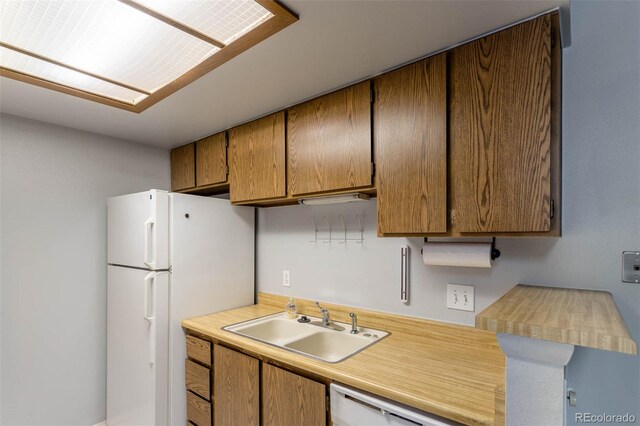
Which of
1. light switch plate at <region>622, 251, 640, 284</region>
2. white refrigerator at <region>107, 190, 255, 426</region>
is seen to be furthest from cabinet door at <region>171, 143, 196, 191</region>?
light switch plate at <region>622, 251, 640, 284</region>

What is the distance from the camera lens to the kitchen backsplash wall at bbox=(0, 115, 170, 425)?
6.96 feet

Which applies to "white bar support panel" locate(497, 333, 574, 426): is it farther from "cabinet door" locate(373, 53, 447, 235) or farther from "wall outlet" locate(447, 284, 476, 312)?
"wall outlet" locate(447, 284, 476, 312)

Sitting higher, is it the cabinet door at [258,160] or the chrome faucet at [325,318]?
the cabinet door at [258,160]

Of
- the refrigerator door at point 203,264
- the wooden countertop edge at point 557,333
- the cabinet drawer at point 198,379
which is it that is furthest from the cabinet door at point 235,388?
the wooden countertop edge at point 557,333

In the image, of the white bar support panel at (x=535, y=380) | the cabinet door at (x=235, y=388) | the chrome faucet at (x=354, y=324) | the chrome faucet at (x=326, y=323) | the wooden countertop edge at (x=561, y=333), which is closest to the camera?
the wooden countertop edge at (x=561, y=333)

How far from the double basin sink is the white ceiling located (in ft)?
4.43

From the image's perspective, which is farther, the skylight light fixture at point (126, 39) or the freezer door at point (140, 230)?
the freezer door at point (140, 230)

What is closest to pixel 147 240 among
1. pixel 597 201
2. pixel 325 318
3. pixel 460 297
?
pixel 325 318

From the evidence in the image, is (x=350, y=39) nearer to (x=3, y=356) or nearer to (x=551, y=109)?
(x=551, y=109)

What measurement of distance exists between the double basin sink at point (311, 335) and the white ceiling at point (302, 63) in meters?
1.35

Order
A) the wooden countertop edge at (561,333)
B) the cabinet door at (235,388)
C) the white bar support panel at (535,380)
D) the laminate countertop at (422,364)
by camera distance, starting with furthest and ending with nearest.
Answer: the cabinet door at (235,388) < the laminate countertop at (422,364) < the white bar support panel at (535,380) < the wooden countertop edge at (561,333)

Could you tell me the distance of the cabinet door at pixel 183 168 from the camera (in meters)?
2.67

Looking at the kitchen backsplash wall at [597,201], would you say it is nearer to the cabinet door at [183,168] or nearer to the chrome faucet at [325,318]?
the chrome faucet at [325,318]

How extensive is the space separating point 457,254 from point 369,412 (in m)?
0.77
